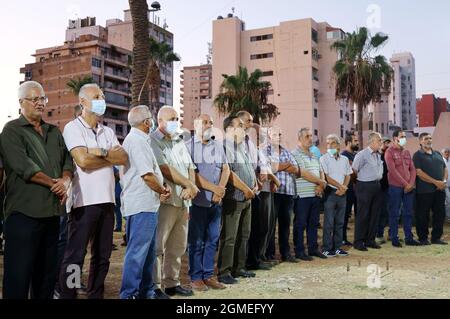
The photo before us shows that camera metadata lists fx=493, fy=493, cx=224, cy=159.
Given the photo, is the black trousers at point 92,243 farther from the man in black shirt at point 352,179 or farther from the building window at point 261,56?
the building window at point 261,56

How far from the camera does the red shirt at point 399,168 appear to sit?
884 centimetres

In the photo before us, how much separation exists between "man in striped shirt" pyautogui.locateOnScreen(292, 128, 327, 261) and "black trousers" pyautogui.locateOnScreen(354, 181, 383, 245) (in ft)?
3.88

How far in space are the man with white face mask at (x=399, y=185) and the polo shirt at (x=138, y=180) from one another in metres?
5.74

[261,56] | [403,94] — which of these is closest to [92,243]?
[261,56]

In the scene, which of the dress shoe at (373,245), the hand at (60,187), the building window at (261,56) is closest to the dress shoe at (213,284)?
the hand at (60,187)

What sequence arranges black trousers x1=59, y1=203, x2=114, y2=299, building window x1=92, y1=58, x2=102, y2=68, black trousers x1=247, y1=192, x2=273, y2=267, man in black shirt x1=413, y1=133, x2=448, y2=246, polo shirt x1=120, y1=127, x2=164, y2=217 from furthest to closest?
building window x1=92, y1=58, x2=102, y2=68
man in black shirt x1=413, y1=133, x2=448, y2=246
black trousers x1=247, y1=192, x2=273, y2=267
polo shirt x1=120, y1=127, x2=164, y2=217
black trousers x1=59, y1=203, x2=114, y2=299

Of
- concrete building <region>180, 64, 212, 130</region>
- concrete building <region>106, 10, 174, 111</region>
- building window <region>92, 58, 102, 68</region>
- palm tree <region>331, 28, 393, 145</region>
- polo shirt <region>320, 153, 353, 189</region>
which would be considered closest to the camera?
polo shirt <region>320, 153, 353, 189</region>

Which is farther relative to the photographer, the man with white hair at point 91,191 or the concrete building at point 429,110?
the concrete building at point 429,110

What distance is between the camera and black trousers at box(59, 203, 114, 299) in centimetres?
396

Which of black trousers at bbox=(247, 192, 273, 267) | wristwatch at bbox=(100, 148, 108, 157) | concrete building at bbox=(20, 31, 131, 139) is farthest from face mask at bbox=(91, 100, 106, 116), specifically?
concrete building at bbox=(20, 31, 131, 139)

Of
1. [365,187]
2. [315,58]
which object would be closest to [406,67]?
[315,58]

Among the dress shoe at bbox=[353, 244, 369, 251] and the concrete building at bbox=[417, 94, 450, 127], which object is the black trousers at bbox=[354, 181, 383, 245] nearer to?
the dress shoe at bbox=[353, 244, 369, 251]

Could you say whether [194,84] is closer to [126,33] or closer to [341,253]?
[126,33]
